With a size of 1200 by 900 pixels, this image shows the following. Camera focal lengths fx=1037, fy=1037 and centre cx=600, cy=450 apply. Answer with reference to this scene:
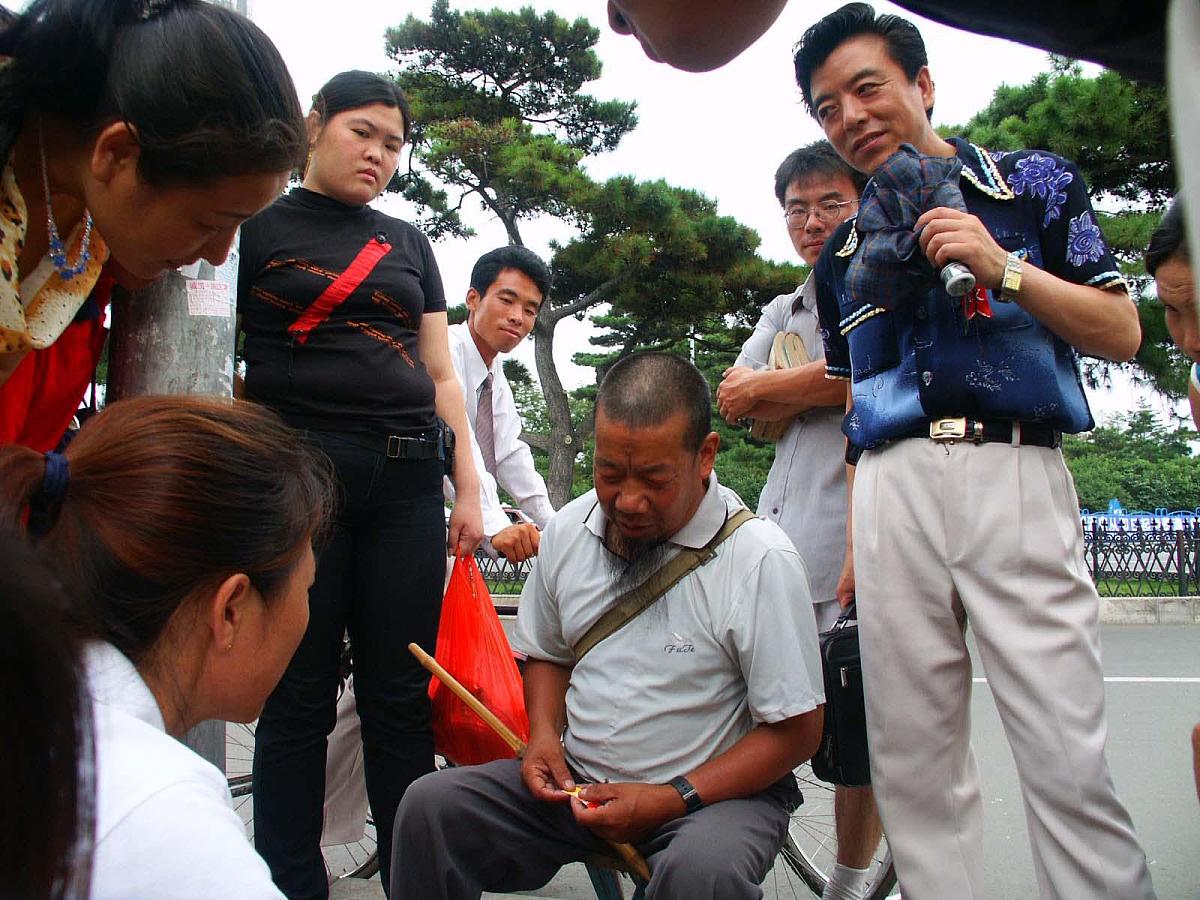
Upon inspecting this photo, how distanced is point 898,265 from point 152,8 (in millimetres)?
1424

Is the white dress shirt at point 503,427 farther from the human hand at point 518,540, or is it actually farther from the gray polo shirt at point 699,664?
the gray polo shirt at point 699,664

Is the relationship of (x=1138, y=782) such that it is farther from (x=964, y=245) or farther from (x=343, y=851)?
(x=964, y=245)

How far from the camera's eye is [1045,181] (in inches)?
84.4

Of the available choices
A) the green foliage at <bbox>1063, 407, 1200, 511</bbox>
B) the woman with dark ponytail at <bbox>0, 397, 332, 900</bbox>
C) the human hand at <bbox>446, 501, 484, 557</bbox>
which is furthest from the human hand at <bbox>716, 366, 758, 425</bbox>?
the green foliage at <bbox>1063, 407, 1200, 511</bbox>

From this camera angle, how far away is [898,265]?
6.88 feet

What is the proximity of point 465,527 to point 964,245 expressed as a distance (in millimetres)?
1458

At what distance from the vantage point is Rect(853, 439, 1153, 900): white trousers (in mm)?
1865

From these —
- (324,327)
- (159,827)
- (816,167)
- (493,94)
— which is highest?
(493,94)

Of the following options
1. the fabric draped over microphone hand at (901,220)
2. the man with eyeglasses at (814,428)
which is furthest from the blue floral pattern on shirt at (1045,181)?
the man with eyeglasses at (814,428)

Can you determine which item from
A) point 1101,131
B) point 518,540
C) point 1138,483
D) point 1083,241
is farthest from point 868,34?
point 1138,483

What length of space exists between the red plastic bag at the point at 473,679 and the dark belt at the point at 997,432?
3.75 feet

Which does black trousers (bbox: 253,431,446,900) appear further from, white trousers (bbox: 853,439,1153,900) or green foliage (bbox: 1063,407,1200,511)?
green foliage (bbox: 1063,407,1200,511)

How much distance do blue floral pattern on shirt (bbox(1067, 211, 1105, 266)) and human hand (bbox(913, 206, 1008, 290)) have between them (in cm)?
20

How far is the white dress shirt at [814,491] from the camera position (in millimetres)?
2793
